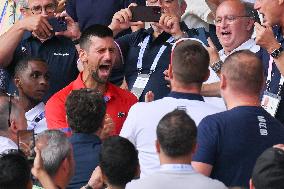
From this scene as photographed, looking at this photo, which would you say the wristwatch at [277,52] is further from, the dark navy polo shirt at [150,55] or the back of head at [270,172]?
the back of head at [270,172]

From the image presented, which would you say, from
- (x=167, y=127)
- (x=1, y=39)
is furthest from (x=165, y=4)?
(x=167, y=127)

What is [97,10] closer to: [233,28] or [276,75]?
[233,28]

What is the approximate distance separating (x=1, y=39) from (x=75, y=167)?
3.02 meters

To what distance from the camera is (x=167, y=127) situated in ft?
17.0

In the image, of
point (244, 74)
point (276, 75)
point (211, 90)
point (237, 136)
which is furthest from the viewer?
point (211, 90)

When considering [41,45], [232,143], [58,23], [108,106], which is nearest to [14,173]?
[232,143]

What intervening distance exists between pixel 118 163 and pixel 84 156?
0.78m

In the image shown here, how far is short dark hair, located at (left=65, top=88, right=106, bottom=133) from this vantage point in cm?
638

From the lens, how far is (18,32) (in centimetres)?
867

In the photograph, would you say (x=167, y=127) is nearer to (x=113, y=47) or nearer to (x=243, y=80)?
(x=243, y=80)

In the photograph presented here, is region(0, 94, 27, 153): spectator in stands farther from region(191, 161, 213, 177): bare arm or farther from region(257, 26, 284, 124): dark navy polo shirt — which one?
region(257, 26, 284, 124): dark navy polo shirt

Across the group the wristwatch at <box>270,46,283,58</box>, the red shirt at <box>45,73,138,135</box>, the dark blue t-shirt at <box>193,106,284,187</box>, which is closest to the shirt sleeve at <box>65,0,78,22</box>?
the red shirt at <box>45,73,138,135</box>

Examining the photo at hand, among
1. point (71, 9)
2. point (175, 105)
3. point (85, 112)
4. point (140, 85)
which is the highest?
point (71, 9)

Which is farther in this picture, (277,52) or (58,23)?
(58,23)
